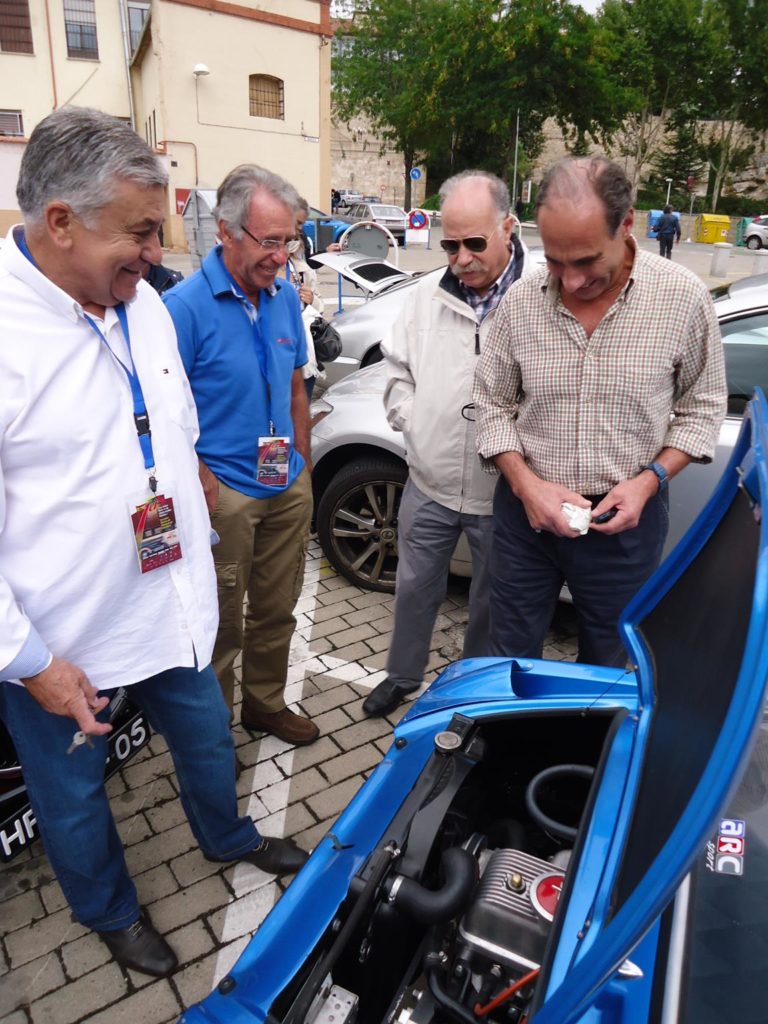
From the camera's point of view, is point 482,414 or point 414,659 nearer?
point 482,414

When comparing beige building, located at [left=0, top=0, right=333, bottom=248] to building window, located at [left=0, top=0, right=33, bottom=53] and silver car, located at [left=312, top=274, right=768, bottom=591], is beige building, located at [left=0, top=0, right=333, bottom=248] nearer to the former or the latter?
building window, located at [left=0, top=0, right=33, bottom=53]

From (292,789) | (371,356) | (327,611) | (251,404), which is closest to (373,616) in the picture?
(327,611)

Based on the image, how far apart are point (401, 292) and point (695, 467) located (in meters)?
3.78

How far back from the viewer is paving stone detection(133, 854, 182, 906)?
92.7 inches

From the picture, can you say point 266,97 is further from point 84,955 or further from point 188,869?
point 84,955

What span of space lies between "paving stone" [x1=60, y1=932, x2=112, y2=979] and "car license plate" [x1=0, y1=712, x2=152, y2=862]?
312mm

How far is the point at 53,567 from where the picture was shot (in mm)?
1652

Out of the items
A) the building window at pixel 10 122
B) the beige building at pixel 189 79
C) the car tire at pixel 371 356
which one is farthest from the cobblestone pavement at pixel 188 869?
the building window at pixel 10 122

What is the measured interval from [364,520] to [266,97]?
25483 mm

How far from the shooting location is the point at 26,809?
2.22m

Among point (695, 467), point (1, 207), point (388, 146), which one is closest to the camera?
point (695, 467)

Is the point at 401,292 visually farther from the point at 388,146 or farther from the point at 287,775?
the point at 388,146

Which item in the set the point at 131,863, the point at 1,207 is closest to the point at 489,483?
the point at 131,863

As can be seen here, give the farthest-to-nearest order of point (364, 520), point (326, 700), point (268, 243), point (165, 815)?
1. point (364, 520)
2. point (326, 700)
3. point (165, 815)
4. point (268, 243)
